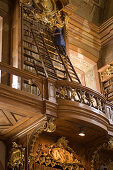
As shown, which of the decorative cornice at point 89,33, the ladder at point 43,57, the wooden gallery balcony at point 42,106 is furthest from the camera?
the decorative cornice at point 89,33

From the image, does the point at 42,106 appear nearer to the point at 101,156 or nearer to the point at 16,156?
the point at 16,156

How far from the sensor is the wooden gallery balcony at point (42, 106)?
616 cm

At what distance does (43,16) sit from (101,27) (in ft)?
9.74

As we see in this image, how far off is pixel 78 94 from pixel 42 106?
1.18 m

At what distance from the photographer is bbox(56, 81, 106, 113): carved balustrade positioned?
6.97 metres

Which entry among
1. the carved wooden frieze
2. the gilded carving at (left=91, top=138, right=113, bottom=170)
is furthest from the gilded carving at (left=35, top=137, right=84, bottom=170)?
→ the carved wooden frieze

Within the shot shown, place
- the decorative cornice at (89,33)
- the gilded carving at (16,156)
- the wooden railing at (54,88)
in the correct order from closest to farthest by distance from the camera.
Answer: the wooden railing at (54,88), the gilded carving at (16,156), the decorative cornice at (89,33)

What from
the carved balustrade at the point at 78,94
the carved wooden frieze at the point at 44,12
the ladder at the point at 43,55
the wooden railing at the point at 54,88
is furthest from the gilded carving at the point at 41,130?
the carved wooden frieze at the point at 44,12

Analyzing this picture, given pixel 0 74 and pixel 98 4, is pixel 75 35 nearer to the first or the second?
pixel 98 4

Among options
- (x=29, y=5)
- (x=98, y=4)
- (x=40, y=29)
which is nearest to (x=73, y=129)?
(x=40, y=29)

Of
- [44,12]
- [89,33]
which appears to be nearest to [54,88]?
[44,12]

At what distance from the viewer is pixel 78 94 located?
7.30m

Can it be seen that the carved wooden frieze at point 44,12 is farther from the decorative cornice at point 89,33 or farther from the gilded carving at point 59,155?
the gilded carving at point 59,155

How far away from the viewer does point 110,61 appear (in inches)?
437
